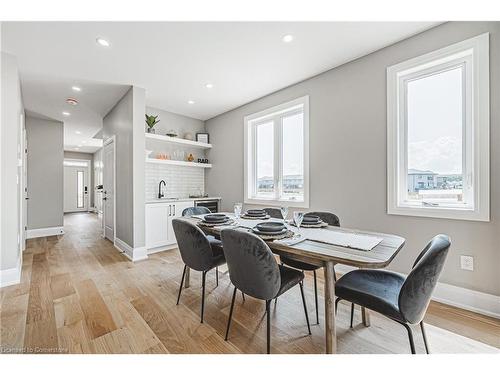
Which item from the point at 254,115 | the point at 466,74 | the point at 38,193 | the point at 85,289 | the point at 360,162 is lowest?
the point at 85,289

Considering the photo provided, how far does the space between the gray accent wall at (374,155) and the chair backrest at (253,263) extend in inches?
68.2

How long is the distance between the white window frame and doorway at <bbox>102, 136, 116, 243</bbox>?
441 centimetres

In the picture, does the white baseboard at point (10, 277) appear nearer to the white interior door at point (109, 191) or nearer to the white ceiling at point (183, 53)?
the white interior door at point (109, 191)

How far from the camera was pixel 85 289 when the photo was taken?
2385 mm

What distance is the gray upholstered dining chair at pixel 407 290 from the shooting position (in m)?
1.09

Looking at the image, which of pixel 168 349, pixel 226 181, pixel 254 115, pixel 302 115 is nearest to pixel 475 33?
pixel 302 115

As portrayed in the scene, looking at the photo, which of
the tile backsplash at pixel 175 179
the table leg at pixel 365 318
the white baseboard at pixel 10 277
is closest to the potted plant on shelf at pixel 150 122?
the tile backsplash at pixel 175 179

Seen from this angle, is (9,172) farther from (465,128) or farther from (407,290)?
(465,128)

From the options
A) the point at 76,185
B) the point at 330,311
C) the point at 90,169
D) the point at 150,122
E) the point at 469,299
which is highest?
the point at 150,122

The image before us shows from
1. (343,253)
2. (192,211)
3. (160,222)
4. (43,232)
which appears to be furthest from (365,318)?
(43,232)

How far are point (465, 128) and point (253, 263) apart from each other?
2.31 m

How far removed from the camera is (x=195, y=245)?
181 cm
